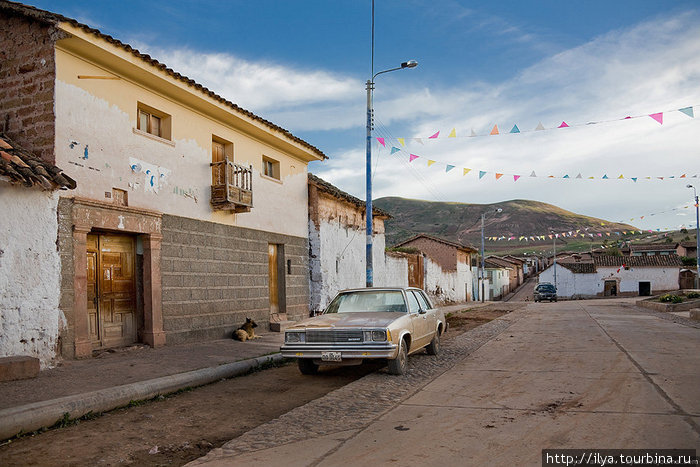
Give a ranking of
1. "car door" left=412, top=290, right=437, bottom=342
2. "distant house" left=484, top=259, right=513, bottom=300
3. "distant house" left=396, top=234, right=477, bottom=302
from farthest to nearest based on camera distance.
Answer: "distant house" left=484, top=259, right=513, bottom=300
"distant house" left=396, top=234, right=477, bottom=302
"car door" left=412, top=290, right=437, bottom=342

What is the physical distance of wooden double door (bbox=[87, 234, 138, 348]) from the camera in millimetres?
10203

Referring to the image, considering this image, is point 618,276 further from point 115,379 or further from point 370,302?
point 115,379

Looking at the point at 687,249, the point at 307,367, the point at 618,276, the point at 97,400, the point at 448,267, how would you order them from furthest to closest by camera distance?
the point at 687,249 → the point at 618,276 → the point at 448,267 → the point at 307,367 → the point at 97,400

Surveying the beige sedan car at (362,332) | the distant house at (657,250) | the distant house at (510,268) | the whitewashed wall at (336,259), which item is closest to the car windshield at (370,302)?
the beige sedan car at (362,332)

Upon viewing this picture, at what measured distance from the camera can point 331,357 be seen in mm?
8094

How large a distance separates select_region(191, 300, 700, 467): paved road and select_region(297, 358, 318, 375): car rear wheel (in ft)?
3.87

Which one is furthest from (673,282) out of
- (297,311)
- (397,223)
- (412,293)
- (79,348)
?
(397,223)

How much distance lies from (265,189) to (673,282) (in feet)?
186

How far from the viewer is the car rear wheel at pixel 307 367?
881cm

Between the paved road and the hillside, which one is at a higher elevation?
the hillside

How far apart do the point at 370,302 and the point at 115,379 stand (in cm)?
432

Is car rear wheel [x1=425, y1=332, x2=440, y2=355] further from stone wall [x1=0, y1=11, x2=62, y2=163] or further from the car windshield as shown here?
stone wall [x1=0, y1=11, x2=62, y2=163]

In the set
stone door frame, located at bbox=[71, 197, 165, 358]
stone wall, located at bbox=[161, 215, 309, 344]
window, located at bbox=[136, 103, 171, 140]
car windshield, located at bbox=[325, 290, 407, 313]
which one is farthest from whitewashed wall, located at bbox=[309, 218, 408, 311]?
car windshield, located at bbox=[325, 290, 407, 313]

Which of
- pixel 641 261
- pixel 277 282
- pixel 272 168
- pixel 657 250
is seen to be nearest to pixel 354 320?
pixel 277 282
